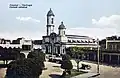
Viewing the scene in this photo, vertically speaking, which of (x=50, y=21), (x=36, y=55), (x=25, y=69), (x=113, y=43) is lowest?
(x=25, y=69)

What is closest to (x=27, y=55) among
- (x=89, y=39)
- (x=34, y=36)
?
(x=34, y=36)

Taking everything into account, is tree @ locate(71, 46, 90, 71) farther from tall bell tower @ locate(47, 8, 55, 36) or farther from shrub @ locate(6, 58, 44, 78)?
shrub @ locate(6, 58, 44, 78)

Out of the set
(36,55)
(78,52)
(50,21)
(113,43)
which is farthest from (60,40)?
(113,43)

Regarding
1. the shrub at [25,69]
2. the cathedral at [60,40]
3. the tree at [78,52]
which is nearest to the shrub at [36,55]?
the shrub at [25,69]

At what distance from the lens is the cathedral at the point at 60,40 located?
950cm

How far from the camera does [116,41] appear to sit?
377 inches

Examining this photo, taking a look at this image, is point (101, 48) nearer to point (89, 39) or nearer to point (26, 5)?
point (89, 39)

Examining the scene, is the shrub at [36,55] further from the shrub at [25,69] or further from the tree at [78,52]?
the tree at [78,52]

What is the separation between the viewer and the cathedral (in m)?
9.50

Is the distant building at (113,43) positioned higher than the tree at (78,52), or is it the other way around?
the distant building at (113,43)

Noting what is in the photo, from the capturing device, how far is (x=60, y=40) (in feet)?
32.8

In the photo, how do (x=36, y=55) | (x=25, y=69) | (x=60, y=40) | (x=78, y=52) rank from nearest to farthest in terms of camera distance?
1. (x=25, y=69)
2. (x=36, y=55)
3. (x=78, y=52)
4. (x=60, y=40)

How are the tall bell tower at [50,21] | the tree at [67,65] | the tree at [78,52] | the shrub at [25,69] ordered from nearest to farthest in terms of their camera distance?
the shrub at [25,69], the tall bell tower at [50,21], the tree at [67,65], the tree at [78,52]

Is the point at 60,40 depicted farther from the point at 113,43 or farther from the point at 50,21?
the point at 113,43
